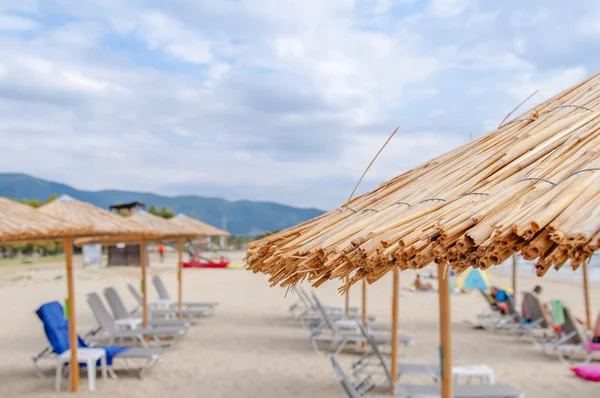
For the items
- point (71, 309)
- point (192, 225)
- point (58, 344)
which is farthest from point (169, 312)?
point (71, 309)

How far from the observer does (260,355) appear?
767cm

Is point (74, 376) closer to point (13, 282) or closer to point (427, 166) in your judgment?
point (427, 166)

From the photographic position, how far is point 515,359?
740cm

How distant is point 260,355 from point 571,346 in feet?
13.0

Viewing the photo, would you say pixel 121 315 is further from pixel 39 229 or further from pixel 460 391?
pixel 460 391

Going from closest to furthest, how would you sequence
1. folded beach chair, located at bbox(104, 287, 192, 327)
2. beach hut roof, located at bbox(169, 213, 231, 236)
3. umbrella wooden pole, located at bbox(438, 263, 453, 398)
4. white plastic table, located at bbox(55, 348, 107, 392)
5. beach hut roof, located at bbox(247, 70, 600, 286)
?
beach hut roof, located at bbox(247, 70, 600, 286) → umbrella wooden pole, located at bbox(438, 263, 453, 398) → white plastic table, located at bbox(55, 348, 107, 392) → folded beach chair, located at bbox(104, 287, 192, 327) → beach hut roof, located at bbox(169, 213, 231, 236)

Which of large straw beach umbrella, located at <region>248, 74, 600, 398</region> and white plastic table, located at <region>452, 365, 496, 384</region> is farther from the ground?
large straw beach umbrella, located at <region>248, 74, 600, 398</region>

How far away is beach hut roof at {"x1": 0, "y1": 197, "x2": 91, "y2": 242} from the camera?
14.6 ft

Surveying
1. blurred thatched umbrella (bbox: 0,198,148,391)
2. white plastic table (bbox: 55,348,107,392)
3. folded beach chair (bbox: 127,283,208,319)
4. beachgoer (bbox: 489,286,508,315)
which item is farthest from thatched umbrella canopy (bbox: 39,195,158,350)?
beachgoer (bbox: 489,286,508,315)

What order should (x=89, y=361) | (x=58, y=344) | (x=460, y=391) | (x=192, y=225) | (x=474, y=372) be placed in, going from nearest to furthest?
(x=460, y=391) < (x=474, y=372) < (x=89, y=361) < (x=58, y=344) < (x=192, y=225)

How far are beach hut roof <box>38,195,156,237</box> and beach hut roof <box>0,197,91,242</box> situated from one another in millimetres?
405

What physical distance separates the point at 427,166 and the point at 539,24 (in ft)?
3.79

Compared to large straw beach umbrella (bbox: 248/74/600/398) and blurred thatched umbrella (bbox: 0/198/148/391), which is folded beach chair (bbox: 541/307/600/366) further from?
blurred thatched umbrella (bbox: 0/198/148/391)

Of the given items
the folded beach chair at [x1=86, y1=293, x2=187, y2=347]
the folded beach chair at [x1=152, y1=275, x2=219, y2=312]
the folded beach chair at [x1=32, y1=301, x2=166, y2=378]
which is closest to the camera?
the folded beach chair at [x1=32, y1=301, x2=166, y2=378]
